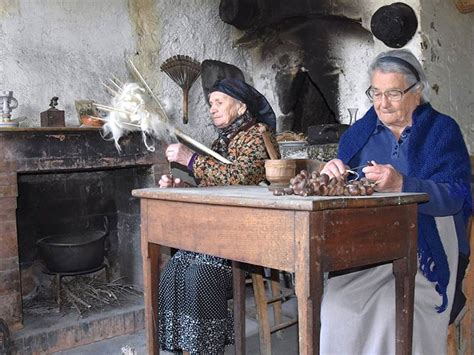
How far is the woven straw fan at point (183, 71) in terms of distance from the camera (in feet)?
12.9

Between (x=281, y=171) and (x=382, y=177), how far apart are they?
1.09ft

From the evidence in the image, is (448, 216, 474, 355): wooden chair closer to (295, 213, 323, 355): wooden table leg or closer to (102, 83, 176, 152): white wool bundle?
(295, 213, 323, 355): wooden table leg

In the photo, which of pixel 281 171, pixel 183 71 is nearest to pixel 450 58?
pixel 183 71

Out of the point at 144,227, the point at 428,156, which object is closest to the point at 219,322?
the point at 144,227

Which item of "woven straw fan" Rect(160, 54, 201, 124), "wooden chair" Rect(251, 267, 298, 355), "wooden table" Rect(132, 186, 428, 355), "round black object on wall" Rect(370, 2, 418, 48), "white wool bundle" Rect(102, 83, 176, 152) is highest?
"round black object on wall" Rect(370, 2, 418, 48)

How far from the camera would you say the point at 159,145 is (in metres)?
3.58

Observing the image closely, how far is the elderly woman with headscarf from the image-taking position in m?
2.34

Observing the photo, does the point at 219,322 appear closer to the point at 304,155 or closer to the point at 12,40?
the point at 304,155

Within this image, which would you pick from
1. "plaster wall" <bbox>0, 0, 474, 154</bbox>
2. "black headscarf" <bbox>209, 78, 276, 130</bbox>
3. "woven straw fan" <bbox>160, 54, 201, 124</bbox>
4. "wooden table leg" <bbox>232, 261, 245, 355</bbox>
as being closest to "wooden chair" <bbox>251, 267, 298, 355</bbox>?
"wooden table leg" <bbox>232, 261, 245, 355</bbox>

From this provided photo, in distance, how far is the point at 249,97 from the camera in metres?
2.65

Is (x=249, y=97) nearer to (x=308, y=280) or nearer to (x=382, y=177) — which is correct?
(x=382, y=177)

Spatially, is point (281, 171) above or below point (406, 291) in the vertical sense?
above

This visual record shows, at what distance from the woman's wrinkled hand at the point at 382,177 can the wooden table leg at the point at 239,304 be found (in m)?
0.98

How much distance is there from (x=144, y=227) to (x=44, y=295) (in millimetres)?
1957
